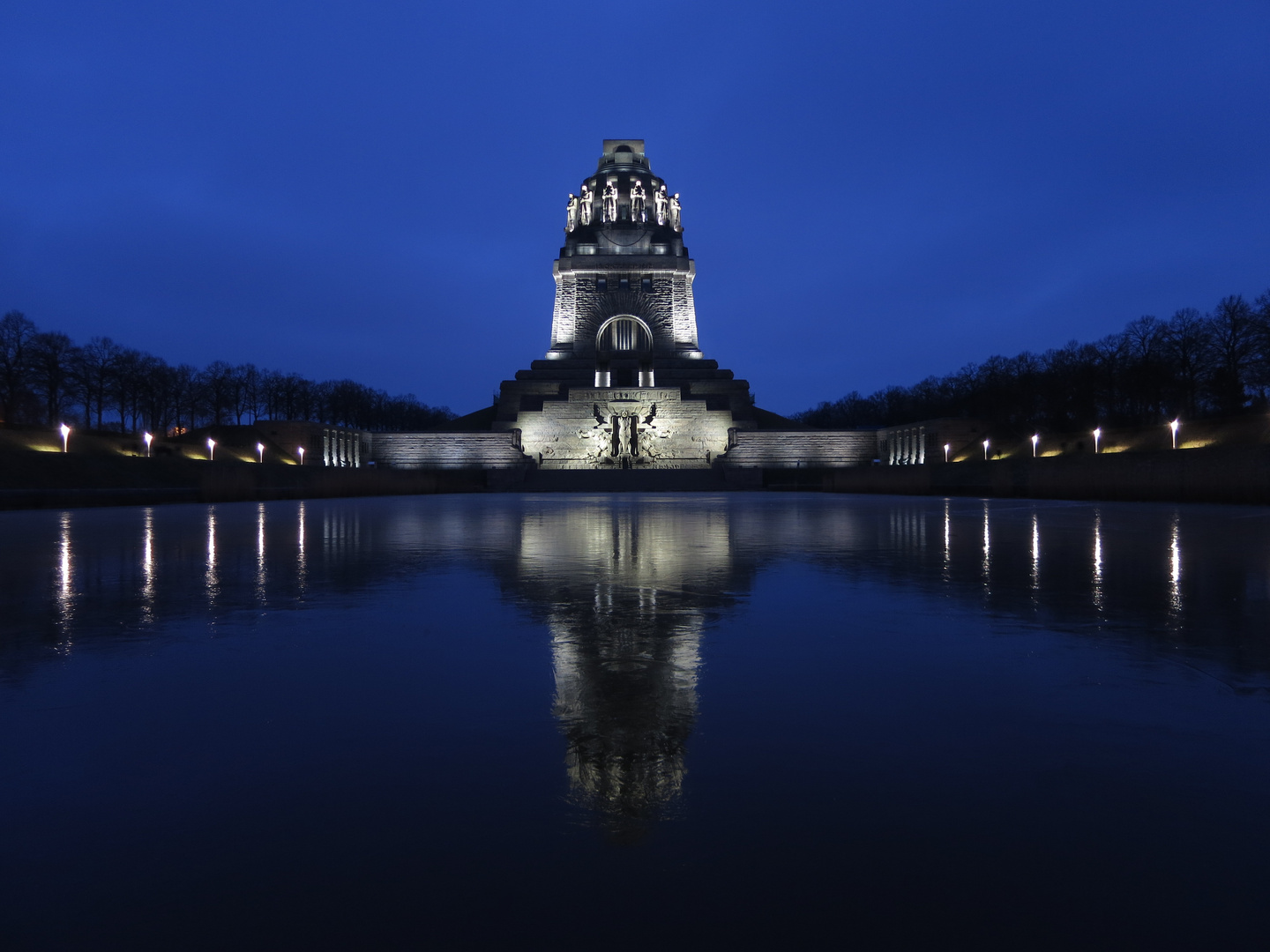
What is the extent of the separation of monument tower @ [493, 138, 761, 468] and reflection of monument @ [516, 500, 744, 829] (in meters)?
37.0

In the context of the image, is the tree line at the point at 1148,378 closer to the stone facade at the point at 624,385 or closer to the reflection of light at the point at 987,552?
the stone facade at the point at 624,385

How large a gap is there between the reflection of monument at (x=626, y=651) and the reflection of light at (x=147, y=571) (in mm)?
2269

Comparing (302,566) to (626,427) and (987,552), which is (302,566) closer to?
(987,552)

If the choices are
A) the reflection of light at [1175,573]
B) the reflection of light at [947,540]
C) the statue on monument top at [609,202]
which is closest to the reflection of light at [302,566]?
the reflection of light at [947,540]

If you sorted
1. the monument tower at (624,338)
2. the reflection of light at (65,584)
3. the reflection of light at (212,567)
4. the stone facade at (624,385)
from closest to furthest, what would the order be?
the reflection of light at (65,584) < the reflection of light at (212,567) < the stone facade at (624,385) < the monument tower at (624,338)

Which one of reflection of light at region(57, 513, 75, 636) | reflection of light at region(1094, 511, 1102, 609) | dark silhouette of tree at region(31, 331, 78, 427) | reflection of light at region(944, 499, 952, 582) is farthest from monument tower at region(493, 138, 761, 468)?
reflection of light at region(57, 513, 75, 636)

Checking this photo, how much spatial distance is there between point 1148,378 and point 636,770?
158 feet

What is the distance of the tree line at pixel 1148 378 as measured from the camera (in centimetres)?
3938

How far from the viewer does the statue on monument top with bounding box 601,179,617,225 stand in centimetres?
6209

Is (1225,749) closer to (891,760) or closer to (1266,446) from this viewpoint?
(891,760)

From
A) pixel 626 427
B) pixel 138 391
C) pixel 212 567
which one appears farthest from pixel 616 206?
pixel 212 567

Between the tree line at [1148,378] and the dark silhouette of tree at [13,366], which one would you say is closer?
the tree line at [1148,378]

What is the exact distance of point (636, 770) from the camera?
86.7 inches

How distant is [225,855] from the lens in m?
1.74
